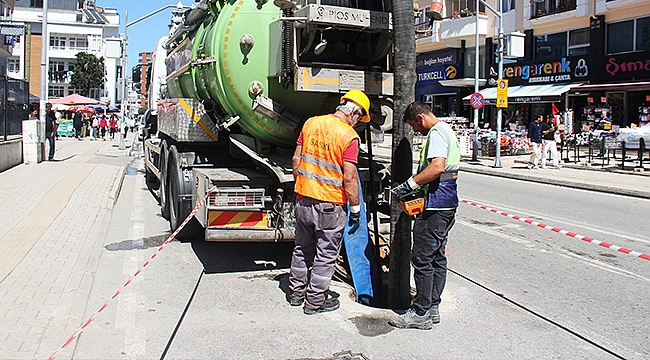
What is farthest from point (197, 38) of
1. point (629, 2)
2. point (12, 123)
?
point (629, 2)

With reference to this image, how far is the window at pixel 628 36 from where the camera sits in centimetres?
2570

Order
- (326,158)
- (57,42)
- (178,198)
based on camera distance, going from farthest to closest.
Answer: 1. (57,42)
2. (178,198)
3. (326,158)

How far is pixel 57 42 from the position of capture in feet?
282

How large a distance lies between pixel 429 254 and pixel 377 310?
87cm

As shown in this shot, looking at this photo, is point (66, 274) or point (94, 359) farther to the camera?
point (66, 274)

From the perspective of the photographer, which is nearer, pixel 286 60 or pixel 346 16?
pixel 346 16

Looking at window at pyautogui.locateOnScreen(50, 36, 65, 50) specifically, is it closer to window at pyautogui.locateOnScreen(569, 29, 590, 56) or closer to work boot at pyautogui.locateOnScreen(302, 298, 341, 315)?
window at pyautogui.locateOnScreen(569, 29, 590, 56)

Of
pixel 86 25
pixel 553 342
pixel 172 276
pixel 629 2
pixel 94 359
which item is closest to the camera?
pixel 94 359

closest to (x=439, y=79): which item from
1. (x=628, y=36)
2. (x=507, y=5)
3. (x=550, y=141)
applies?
(x=507, y=5)

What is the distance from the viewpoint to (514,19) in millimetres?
32844

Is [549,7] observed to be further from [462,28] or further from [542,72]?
[462,28]

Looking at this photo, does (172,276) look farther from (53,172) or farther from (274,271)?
(53,172)

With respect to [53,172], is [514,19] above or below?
above

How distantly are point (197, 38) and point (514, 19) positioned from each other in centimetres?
2853
